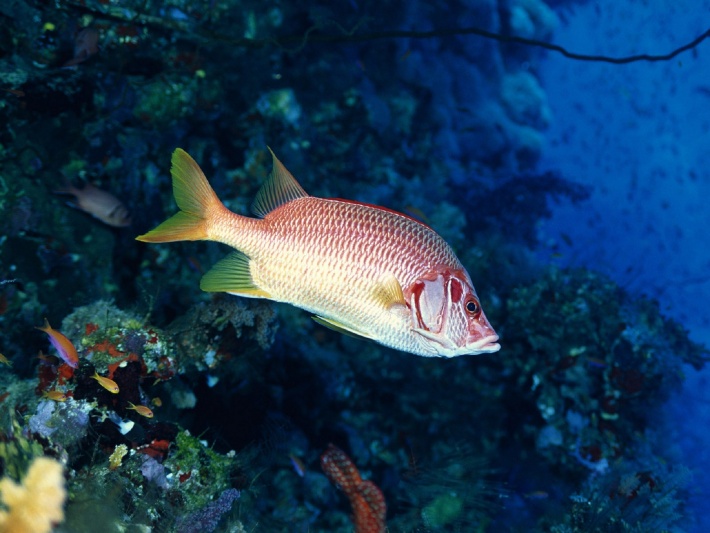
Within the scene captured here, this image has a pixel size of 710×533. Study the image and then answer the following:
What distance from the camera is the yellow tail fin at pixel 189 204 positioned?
2.58 metres

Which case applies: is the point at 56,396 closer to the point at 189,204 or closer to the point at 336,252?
the point at 189,204

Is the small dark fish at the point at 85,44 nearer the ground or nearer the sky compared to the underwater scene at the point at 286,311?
nearer the sky

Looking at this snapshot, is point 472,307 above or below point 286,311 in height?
above

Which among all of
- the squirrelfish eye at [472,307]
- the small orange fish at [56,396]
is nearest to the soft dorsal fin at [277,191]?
the squirrelfish eye at [472,307]

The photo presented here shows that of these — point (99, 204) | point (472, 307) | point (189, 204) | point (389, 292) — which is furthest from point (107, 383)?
point (99, 204)

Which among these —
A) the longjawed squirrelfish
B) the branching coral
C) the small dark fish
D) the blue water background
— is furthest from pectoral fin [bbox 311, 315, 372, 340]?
the blue water background

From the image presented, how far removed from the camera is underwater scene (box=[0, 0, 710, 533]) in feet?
8.43

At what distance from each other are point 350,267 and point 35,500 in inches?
75.9

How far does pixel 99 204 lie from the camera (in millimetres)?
4809

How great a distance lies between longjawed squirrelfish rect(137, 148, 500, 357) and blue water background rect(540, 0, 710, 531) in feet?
82.4

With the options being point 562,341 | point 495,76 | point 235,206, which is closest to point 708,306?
point 495,76

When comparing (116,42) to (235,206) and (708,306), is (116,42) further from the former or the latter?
(708,306)

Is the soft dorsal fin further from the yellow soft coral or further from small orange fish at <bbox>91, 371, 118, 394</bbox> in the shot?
the yellow soft coral

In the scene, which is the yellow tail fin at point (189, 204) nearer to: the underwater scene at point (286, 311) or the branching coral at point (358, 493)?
the underwater scene at point (286, 311)
